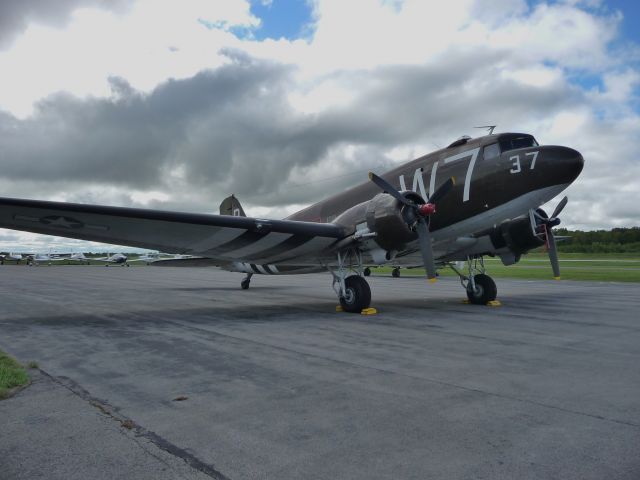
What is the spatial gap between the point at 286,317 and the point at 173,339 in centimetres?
400

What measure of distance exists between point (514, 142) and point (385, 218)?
3.83 m

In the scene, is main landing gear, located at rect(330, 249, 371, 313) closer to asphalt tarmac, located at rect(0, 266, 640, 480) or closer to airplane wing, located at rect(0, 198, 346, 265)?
airplane wing, located at rect(0, 198, 346, 265)

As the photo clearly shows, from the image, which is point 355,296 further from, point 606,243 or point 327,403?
point 606,243

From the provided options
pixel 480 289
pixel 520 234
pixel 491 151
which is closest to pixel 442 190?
pixel 491 151

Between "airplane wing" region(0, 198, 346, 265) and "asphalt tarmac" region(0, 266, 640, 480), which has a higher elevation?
"airplane wing" region(0, 198, 346, 265)

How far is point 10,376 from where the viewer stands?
544 centimetres

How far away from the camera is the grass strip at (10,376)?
16.2 ft

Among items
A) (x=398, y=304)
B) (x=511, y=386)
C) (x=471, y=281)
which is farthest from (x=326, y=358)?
(x=471, y=281)

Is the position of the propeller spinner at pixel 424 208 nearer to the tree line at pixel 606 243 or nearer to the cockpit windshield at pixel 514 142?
the cockpit windshield at pixel 514 142

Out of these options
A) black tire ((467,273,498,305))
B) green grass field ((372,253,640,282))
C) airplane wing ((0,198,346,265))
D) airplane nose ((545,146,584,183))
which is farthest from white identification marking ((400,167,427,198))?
green grass field ((372,253,640,282))

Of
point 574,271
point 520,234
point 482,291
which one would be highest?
point 520,234

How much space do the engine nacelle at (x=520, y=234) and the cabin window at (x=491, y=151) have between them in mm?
3838

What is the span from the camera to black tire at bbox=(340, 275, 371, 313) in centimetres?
1256

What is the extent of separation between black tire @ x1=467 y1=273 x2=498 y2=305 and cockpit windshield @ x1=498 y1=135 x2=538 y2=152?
4956mm
